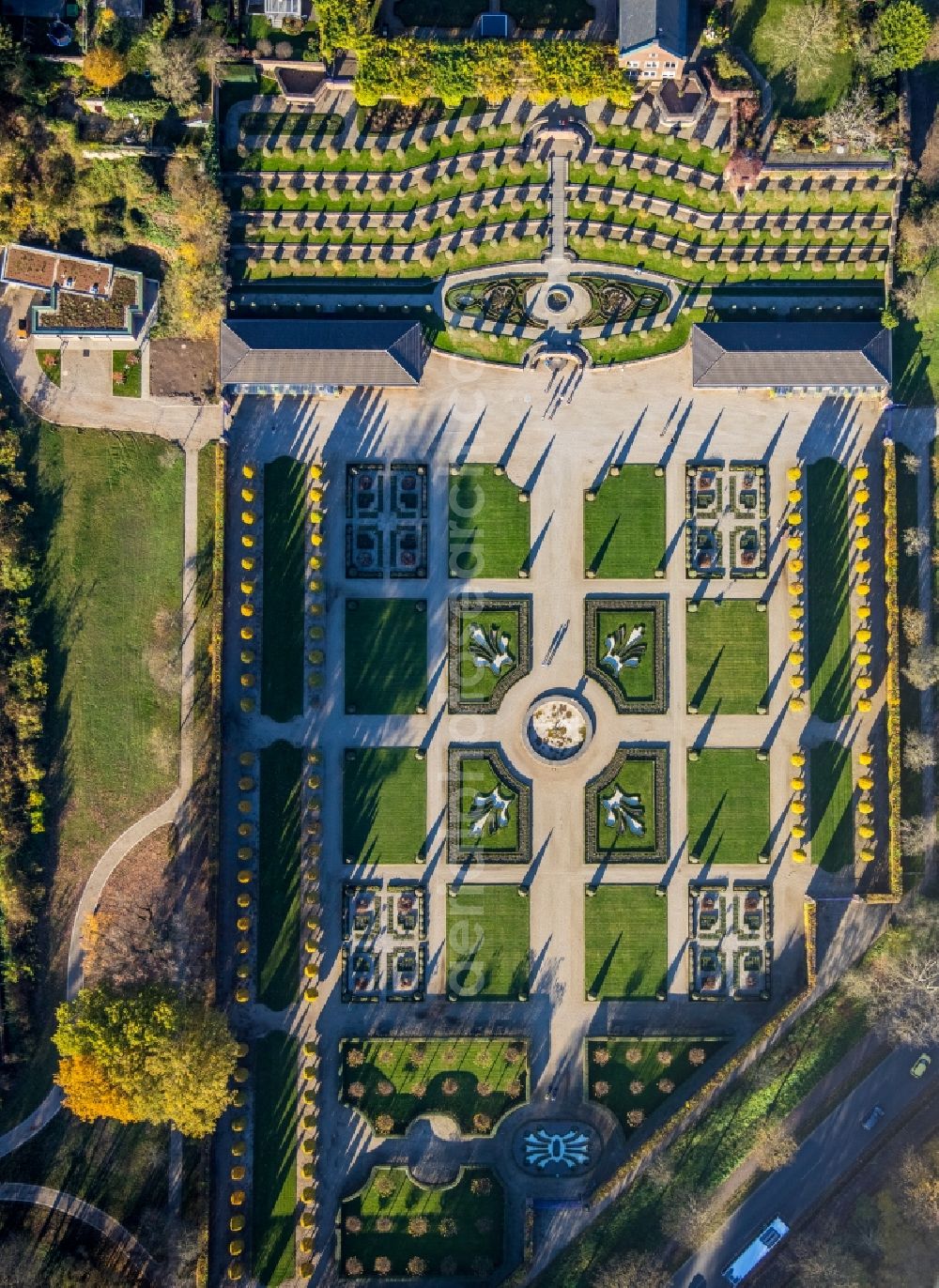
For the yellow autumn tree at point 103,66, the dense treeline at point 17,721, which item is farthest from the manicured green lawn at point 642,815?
the yellow autumn tree at point 103,66

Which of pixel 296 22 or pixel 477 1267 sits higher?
pixel 296 22

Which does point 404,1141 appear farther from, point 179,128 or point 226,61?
point 226,61

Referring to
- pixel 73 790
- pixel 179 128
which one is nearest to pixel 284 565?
pixel 73 790

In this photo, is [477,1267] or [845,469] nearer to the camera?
[477,1267]

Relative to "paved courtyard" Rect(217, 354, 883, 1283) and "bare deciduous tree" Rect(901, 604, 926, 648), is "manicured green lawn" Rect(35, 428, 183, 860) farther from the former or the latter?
"bare deciduous tree" Rect(901, 604, 926, 648)

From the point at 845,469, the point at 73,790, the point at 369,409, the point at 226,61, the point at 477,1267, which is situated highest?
the point at 226,61

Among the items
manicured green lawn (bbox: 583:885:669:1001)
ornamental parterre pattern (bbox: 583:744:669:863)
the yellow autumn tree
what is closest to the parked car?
manicured green lawn (bbox: 583:885:669:1001)
